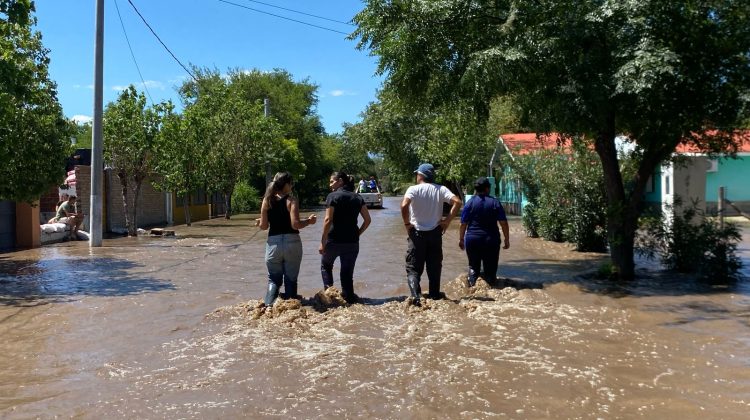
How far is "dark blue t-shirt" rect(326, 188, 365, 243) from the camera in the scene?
7871mm

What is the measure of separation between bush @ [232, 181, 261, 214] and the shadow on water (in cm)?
2425

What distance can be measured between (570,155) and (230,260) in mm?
8056

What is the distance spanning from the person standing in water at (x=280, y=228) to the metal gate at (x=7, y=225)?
448 inches

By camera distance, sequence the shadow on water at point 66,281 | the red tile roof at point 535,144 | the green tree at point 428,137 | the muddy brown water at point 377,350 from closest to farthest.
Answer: the muddy brown water at point 377,350, the shadow on water at point 66,281, the red tile roof at point 535,144, the green tree at point 428,137

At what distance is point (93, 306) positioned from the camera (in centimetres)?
834

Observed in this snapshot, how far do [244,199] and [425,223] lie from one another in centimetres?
3206

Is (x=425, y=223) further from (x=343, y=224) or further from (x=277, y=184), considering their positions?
(x=277, y=184)

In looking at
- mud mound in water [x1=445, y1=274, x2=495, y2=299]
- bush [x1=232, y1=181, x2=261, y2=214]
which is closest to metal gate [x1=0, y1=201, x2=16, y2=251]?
mud mound in water [x1=445, y1=274, x2=495, y2=299]

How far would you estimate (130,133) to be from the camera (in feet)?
61.2

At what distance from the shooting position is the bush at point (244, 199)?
37.7 meters

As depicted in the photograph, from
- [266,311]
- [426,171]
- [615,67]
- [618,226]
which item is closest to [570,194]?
[618,226]

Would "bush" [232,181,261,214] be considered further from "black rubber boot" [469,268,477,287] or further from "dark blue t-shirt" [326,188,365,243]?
"dark blue t-shirt" [326,188,365,243]

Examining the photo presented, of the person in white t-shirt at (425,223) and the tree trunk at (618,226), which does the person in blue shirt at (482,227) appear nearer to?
the person in white t-shirt at (425,223)

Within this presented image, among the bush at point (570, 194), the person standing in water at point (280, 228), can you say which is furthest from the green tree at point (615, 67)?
the person standing in water at point (280, 228)
